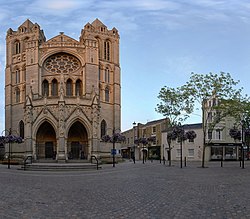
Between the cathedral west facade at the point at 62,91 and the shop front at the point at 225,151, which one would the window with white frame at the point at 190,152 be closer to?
the shop front at the point at 225,151

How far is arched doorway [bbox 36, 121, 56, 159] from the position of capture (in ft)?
190

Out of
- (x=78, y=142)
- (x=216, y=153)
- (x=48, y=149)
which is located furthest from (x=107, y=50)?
(x=216, y=153)

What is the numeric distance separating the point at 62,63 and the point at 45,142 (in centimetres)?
1524

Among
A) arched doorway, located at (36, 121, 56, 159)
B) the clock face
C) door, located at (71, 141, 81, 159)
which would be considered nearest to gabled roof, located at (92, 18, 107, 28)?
the clock face

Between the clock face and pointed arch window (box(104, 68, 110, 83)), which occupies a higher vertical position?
the clock face

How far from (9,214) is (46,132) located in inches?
2053

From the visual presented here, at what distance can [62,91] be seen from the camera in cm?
5425

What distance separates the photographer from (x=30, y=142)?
5422 cm

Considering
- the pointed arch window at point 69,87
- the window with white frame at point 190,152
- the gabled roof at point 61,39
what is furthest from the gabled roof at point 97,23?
the window with white frame at point 190,152

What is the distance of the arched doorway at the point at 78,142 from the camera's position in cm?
5859

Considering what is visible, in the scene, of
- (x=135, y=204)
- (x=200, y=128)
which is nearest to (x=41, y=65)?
(x=200, y=128)

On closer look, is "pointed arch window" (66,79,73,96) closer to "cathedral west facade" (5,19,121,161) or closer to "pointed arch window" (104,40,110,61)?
"cathedral west facade" (5,19,121,161)

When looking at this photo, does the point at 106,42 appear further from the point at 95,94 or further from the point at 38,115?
the point at 38,115

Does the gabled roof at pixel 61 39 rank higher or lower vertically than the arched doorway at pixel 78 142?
higher
